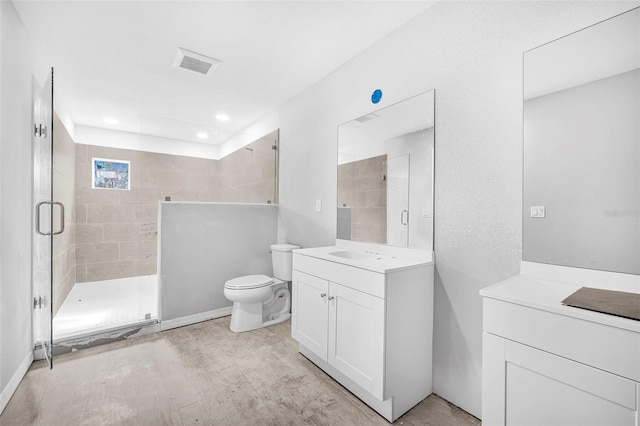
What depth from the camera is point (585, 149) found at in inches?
48.5

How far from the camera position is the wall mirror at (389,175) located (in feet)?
6.07

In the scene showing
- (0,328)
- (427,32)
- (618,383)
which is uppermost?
(427,32)

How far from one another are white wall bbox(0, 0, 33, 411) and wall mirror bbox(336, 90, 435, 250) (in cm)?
220

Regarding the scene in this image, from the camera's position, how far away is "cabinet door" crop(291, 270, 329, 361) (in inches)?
75.5

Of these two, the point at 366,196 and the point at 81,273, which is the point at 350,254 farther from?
the point at 81,273

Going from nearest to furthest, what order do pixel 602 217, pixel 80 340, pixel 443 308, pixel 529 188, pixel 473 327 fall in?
pixel 602 217 < pixel 529 188 < pixel 473 327 < pixel 443 308 < pixel 80 340

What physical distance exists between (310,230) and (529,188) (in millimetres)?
1903

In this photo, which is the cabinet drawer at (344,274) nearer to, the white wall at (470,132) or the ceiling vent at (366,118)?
the white wall at (470,132)

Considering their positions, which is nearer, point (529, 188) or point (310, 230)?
point (529, 188)

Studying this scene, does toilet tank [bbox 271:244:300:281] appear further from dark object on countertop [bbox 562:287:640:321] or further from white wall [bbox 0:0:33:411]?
dark object on countertop [bbox 562:287:640:321]

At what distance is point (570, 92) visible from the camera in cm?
129

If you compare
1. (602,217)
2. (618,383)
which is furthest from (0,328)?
(602,217)

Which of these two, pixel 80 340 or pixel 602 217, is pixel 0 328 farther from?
pixel 602 217

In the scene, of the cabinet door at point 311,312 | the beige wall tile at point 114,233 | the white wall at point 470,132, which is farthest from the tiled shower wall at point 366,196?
the beige wall tile at point 114,233
